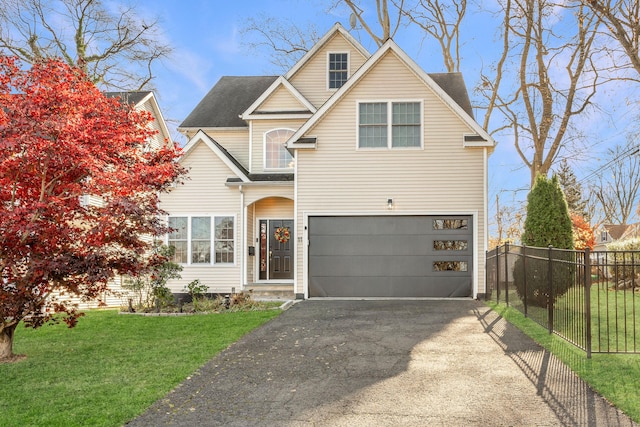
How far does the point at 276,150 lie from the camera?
1761 cm

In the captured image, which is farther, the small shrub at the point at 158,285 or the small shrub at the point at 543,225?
the small shrub at the point at 158,285

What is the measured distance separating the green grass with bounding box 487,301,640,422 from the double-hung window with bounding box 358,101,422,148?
7.30 m

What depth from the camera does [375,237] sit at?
14.9 meters

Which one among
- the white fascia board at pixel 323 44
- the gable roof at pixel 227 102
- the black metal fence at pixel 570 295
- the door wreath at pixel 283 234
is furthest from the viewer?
the gable roof at pixel 227 102

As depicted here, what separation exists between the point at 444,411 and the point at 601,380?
2288 millimetres

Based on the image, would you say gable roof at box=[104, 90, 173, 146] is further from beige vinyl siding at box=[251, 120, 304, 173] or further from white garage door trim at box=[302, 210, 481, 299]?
white garage door trim at box=[302, 210, 481, 299]

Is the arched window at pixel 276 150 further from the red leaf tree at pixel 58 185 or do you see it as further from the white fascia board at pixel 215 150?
the red leaf tree at pixel 58 185

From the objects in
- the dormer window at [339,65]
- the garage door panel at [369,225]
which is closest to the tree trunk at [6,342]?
the garage door panel at [369,225]

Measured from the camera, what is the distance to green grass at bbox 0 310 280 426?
5.52 meters

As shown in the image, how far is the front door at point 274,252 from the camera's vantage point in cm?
1739

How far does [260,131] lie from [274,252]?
419cm

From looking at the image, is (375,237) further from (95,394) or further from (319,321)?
(95,394)

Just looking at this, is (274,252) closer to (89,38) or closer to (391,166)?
(391,166)

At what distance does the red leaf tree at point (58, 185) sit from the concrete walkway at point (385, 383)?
8.68 ft
